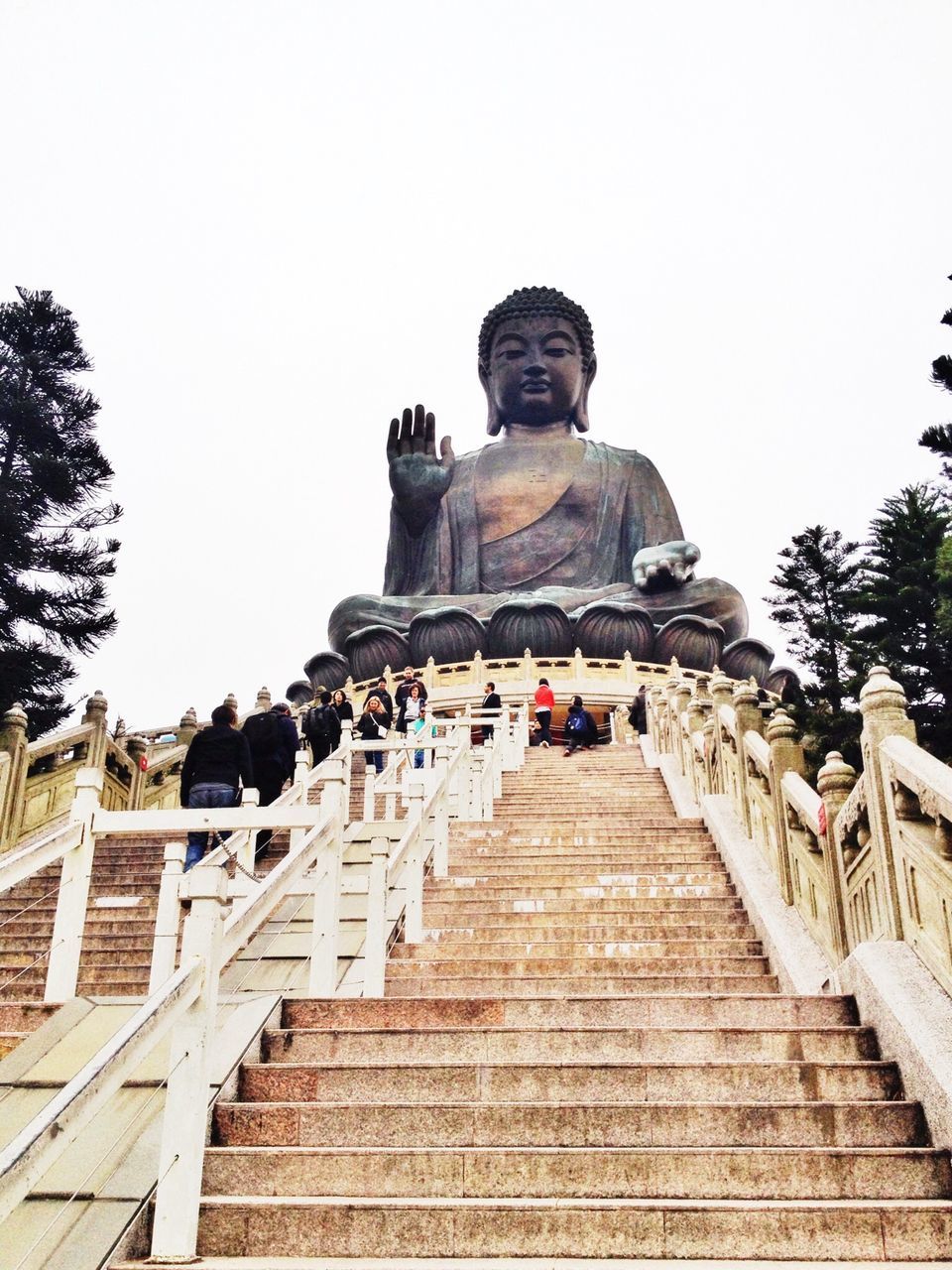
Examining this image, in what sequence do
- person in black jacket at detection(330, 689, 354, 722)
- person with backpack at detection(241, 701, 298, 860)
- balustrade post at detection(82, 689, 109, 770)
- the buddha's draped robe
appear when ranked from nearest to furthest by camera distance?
1. person with backpack at detection(241, 701, 298, 860)
2. balustrade post at detection(82, 689, 109, 770)
3. person in black jacket at detection(330, 689, 354, 722)
4. the buddha's draped robe

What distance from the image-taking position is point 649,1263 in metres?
3.12

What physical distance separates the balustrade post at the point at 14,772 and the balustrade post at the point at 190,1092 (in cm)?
754

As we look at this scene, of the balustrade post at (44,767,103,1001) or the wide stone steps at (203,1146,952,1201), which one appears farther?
the balustrade post at (44,767,103,1001)

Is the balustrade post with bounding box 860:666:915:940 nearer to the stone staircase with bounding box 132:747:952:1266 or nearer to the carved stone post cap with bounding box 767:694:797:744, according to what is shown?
the stone staircase with bounding box 132:747:952:1266

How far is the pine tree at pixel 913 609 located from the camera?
13.7 meters

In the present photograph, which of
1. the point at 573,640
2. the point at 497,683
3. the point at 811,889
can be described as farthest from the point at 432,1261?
the point at 573,640

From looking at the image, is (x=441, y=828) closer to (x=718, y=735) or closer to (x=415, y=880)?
(x=415, y=880)

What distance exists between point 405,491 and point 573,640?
5.17 metres

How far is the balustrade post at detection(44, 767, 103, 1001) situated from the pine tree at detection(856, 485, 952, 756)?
9.57m

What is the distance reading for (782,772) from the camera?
679 centimetres

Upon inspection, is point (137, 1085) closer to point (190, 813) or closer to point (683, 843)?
point (190, 813)

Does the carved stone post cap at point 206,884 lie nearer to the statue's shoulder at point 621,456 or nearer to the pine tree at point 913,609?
the pine tree at point 913,609

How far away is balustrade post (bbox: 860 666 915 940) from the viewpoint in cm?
493

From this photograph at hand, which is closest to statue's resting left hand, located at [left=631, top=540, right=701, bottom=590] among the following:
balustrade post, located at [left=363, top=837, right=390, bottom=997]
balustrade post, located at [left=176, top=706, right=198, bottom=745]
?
balustrade post, located at [left=176, top=706, right=198, bottom=745]
